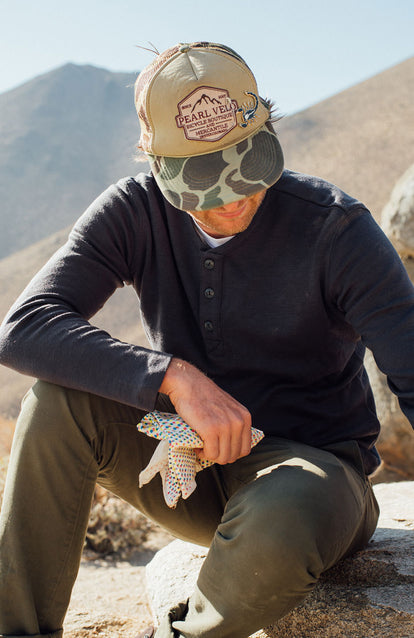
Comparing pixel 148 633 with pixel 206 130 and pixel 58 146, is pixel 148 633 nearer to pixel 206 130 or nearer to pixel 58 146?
pixel 206 130

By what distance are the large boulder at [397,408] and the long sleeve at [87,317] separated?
2.97 m

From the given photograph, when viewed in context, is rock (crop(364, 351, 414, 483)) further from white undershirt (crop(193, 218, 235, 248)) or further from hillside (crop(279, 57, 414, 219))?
hillside (crop(279, 57, 414, 219))

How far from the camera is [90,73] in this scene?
37219 mm

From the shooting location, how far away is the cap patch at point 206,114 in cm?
190

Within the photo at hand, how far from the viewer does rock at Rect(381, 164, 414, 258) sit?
15.4 ft

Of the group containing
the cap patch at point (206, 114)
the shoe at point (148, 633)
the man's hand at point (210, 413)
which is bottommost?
the shoe at point (148, 633)

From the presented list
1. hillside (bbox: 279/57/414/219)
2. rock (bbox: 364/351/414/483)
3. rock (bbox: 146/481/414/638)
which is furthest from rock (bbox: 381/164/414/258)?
hillside (bbox: 279/57/414/219)

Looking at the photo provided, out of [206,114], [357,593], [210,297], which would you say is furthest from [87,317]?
[357,593]

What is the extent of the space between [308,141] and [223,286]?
89.6 feet

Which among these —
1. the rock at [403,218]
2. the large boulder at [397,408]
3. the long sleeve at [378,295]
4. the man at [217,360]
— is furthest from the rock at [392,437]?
the long sleeve at [378,295]

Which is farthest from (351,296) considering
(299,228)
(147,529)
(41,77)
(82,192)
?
(41,77)

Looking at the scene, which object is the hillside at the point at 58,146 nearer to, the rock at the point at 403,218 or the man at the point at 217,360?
the rock at the point at 403,218

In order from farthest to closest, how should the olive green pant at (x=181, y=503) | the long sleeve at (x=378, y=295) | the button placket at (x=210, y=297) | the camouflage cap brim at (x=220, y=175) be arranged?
1. the button placket at (x=210, y=297)
2. the camouflage cap brim at (x=220, y=175)
3. the long sleeve at (x=378, y=295)
4. the olive green pant at (x=181, y=503)

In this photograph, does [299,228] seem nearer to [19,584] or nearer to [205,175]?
[205,175]
